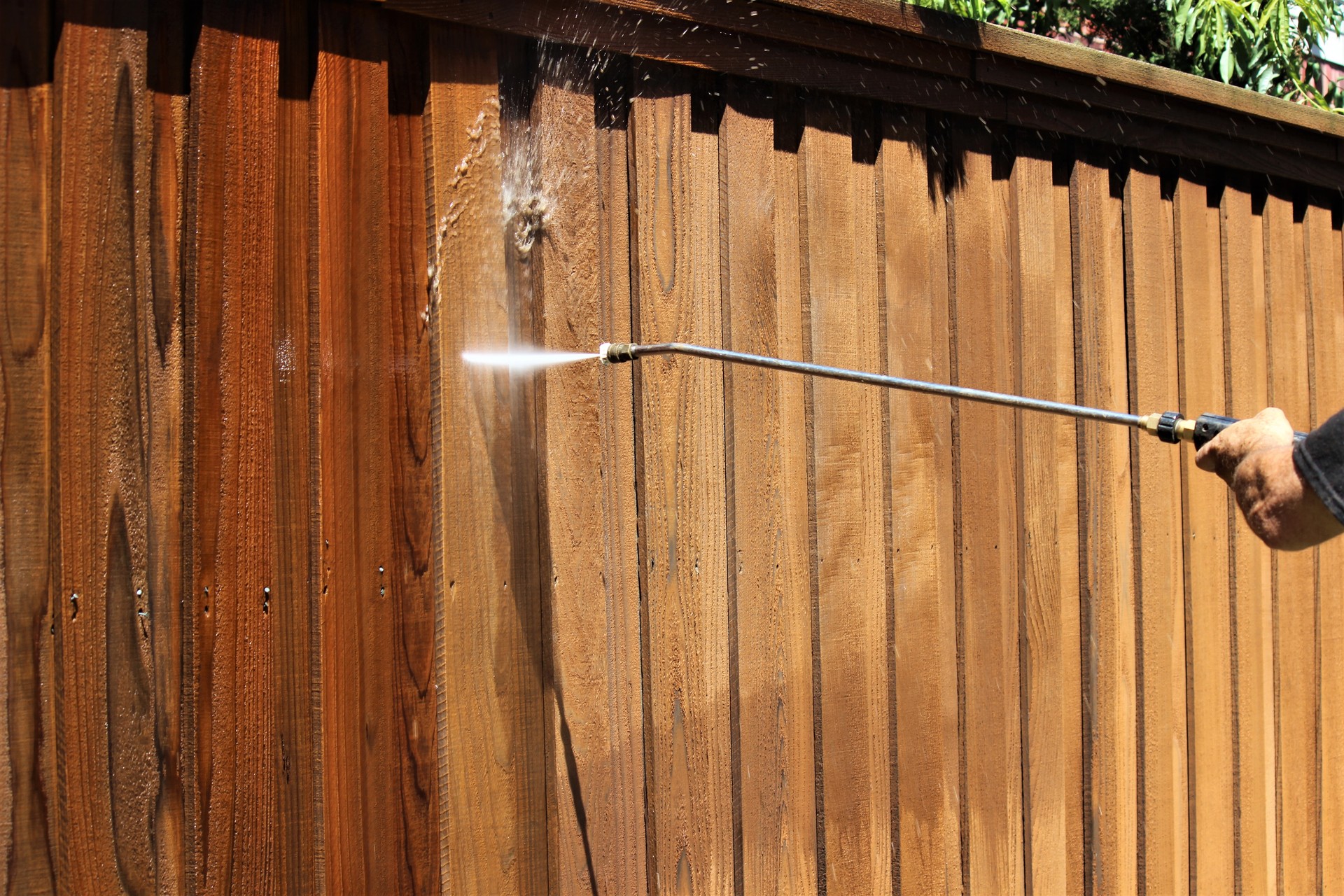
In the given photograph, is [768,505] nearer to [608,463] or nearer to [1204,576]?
[608,463]

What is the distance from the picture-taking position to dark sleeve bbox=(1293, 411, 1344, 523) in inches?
67.7

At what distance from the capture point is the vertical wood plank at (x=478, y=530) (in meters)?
1.94

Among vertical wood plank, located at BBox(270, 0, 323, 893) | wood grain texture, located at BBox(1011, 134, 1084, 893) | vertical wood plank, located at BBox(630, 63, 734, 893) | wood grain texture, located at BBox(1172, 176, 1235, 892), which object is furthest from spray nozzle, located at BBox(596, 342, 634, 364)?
wood grain texture, located at BBox(1172, 176, 1235, 892)

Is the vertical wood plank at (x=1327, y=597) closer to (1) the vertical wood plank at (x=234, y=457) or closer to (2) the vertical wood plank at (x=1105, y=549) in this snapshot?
(2) the vertical wood plank at (x=1105, y=549)

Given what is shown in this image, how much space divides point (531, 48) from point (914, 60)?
1038 mm

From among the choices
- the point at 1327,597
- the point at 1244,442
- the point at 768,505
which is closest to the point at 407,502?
the point at 768,505

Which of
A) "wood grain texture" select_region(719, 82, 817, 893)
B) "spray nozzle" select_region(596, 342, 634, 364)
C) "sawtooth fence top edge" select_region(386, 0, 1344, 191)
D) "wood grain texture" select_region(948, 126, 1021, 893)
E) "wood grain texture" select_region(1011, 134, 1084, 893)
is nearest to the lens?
"spray nozzle" select_region(596, 342, 634, 364)

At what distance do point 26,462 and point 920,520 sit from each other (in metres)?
1.89

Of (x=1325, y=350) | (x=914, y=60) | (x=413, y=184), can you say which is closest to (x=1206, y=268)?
(x=1325, y=350)

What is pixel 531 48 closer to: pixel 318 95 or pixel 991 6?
pixel 318 95

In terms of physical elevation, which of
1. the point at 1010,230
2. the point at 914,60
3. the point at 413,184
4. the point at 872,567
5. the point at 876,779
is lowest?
the point at 876,779

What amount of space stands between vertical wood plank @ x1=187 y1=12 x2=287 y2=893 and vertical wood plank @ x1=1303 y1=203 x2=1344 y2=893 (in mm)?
3513

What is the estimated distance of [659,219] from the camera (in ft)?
7.31

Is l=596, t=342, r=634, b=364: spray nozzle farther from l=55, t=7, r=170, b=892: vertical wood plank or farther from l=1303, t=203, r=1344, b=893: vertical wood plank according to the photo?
l=1303, t=203, r=1344, b=893: vertical wood plank
